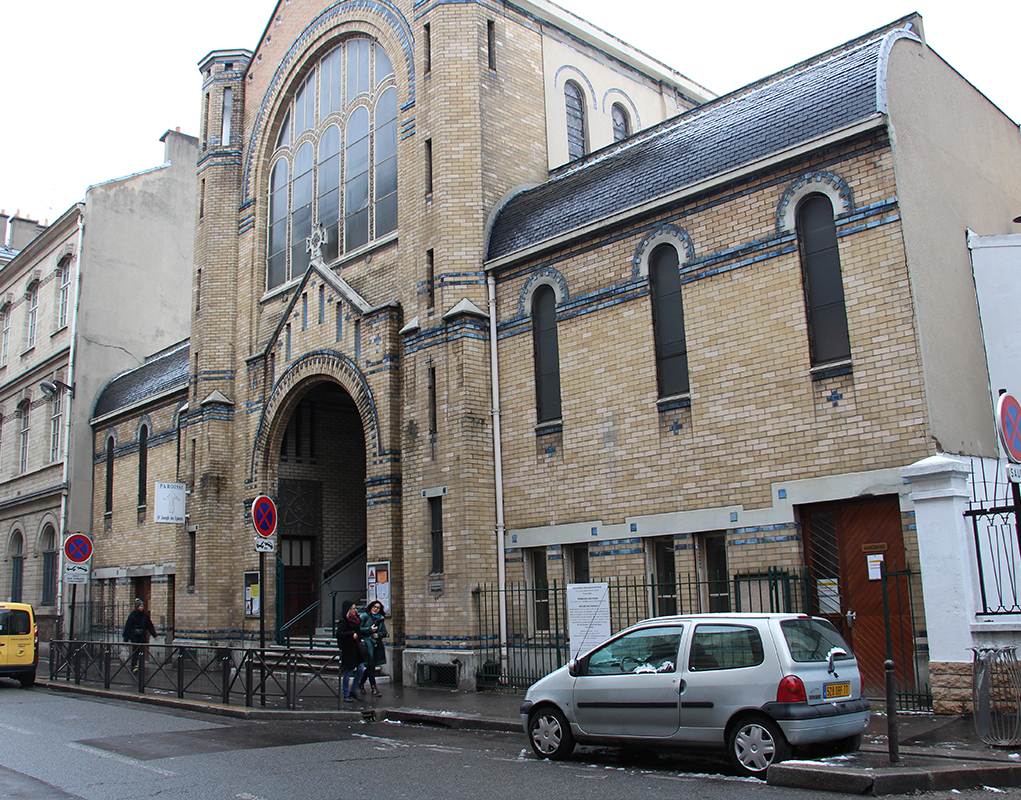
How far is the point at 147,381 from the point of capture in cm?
2886

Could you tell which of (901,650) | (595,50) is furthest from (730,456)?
(595,50)

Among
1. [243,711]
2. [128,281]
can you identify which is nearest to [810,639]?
[243,711]

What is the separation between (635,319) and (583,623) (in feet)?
16.0

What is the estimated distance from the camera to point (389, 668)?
17.5m

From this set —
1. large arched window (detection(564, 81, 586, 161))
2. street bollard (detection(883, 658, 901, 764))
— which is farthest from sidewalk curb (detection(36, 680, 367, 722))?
large arched window (detection(564, 81, 586, 161))

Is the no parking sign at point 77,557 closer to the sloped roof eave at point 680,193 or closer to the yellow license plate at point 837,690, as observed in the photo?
the sloped roof eave at point 680,193

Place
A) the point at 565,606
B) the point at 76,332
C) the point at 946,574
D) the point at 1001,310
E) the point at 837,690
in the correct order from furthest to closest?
the point at 76,332
the point at 565,606
the point at 1001,310
the point at 946,574
the point at 837,690

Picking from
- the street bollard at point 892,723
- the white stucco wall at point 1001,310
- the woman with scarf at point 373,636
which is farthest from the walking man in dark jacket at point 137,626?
the white stucco wall at point 1001,310

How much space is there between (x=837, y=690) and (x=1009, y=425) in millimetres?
2993

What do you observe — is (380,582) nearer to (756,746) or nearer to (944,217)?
(756,746)

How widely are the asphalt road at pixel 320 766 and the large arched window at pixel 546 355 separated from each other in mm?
6113

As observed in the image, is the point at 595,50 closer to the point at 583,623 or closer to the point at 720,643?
the point at 583,623

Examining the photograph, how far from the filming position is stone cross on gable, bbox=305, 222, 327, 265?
21.6 meters

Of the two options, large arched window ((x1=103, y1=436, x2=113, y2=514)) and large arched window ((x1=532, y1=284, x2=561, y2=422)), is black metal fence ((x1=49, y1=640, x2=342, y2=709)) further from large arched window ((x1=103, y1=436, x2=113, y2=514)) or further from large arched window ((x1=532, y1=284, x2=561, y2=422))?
large arched window ((x1=103, y1=436, x2=113, y2=514))
